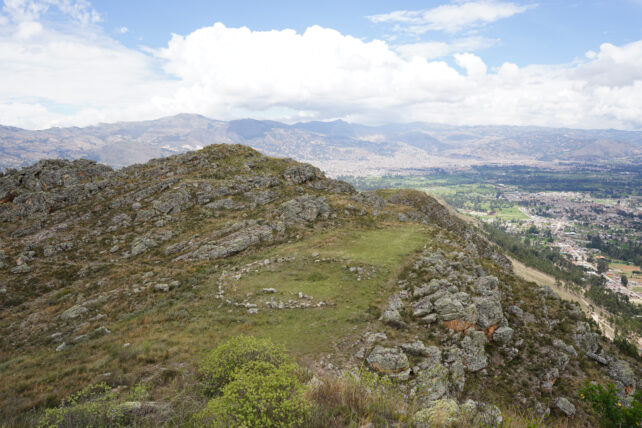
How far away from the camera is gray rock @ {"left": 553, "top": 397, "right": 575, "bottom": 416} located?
1483 cm

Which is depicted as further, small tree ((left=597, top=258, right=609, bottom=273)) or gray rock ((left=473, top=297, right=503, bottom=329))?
small tree ((left=597, top=258, right=609, bottom=273))

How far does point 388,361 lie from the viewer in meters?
13.9

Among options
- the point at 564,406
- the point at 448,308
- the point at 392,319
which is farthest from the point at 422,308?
the point at 564,406

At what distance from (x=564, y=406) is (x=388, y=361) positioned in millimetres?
10380

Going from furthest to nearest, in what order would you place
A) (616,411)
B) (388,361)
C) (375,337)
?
(375,337) < (388,361) < (616,411)

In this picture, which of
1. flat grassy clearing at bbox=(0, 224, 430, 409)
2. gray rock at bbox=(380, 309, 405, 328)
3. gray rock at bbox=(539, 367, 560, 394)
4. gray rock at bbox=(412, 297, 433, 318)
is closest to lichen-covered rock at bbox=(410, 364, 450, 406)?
gray rock at bbox=(380, 309, 405, 328)

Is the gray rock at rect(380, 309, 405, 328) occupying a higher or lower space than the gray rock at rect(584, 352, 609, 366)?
higher

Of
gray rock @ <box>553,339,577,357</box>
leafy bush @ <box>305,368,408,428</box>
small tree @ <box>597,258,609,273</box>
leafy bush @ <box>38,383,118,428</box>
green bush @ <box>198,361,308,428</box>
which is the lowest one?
small tree @ <box>597,258,609,273</box>

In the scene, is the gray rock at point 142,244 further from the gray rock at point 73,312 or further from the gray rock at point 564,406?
Answer: the gray rock at point 564,406

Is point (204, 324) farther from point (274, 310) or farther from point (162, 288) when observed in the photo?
point (162, 288)

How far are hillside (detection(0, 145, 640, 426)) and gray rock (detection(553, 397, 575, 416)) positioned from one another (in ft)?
0.22

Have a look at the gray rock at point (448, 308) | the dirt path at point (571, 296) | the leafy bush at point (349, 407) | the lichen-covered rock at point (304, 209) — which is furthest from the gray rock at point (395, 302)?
the dirt path at point (571, 296)

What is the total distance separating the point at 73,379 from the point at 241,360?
8931mm

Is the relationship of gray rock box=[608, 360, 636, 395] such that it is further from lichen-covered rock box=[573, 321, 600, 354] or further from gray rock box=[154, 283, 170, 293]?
gray rock box=[154, 283, 170, 293]
